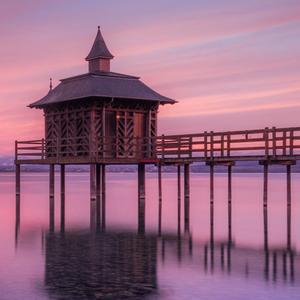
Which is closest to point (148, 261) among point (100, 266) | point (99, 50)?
point (100, 266)

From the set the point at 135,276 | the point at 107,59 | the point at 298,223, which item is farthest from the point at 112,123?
the point at 135,276

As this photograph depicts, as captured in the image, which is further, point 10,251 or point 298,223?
point 298,223

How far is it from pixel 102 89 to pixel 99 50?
624cm

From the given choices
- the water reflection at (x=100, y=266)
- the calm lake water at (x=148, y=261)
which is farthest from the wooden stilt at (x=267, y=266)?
the water reflection at (x=100, y=266)

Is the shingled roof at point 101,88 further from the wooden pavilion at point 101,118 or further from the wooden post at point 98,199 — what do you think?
the wooden post at point 98,199

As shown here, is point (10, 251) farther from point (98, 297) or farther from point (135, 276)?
point (98, 297)

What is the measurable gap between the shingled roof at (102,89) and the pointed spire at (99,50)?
2098 millimetres

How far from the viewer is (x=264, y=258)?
1961 centimetres

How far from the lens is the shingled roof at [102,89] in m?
40.7

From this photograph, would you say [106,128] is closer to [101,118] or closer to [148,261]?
[101,118]

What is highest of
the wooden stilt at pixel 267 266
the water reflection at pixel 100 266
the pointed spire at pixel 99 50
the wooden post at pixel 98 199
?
the pointed spire at pixel 99 50

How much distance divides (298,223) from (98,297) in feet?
63.0

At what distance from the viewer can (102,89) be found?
4094cm

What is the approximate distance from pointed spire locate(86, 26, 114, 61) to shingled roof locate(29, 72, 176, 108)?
2098 mm
